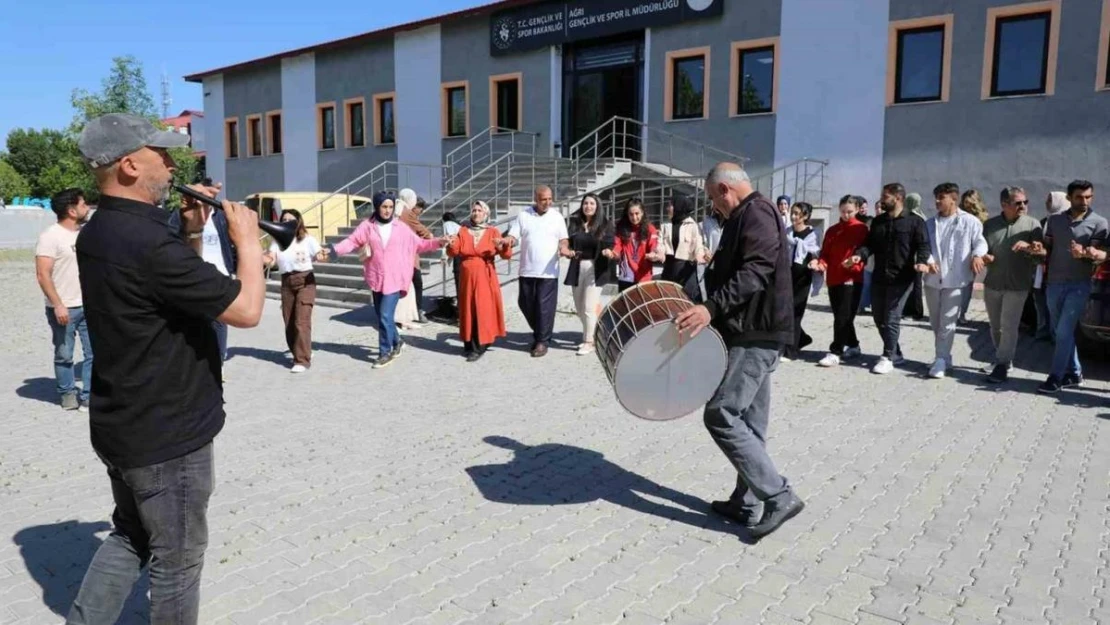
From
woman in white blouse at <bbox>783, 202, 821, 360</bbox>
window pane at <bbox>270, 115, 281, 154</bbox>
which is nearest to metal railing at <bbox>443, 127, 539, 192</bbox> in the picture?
window pane at <bbox>270, 115, 281, 154</bbox>

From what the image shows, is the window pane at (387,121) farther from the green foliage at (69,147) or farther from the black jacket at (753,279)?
the black jacket at (753,279)

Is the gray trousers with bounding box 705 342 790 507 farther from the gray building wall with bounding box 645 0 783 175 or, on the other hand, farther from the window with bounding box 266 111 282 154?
the window with bounding box 266 111 282 154

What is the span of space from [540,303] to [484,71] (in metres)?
14.0

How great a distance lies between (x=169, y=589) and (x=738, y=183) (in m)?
2.99

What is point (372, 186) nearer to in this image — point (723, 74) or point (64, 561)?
point (723, 74)

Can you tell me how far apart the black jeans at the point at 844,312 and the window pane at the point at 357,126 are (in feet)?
63.9

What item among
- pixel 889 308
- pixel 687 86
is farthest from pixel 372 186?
pixel 889 308

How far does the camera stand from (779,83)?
53.0 ft

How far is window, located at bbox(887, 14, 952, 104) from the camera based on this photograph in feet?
47.2

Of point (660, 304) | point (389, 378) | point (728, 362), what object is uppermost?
point (660, 304)

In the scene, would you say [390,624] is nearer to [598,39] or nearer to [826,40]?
[826,40]

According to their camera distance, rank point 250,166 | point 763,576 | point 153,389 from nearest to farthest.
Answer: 1. point 153,389
2. point 763,576
3. point 250,166

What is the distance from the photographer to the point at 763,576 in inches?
146

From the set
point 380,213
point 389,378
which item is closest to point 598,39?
point 380,213
